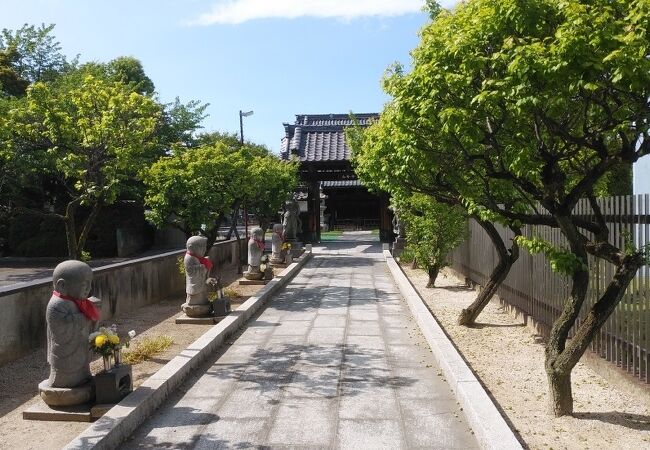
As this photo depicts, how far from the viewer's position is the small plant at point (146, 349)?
7335 millimetres

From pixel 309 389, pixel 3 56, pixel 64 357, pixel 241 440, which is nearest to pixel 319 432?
pixel 241 440

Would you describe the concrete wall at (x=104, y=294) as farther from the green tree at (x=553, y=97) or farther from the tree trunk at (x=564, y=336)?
the tree trunk at (x=564, y=336)

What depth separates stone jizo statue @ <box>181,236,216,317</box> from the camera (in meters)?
9.98

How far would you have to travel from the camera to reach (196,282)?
32.8 ft

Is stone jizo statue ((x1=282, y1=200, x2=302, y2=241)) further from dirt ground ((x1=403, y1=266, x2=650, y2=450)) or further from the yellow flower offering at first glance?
the yellow flower offering

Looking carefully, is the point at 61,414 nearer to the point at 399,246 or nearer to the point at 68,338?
the point at 68,338

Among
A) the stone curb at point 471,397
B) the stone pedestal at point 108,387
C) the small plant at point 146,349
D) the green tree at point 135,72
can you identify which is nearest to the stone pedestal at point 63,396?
the stone pedestal at point 108,387

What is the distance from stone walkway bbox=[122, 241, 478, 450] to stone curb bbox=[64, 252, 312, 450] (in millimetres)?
116

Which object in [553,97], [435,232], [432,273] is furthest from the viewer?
[432,273]

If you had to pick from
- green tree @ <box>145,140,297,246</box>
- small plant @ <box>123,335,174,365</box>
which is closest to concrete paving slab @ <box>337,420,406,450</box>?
small plant @ <box>123,335,174,365</box>

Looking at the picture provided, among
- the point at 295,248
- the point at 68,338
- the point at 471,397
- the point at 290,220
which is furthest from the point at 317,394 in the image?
the point at 290,220

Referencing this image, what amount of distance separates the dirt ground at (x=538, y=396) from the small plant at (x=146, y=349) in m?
4.40

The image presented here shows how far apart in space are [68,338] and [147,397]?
0.97 m

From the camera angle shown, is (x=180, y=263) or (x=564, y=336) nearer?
(x=564, y=336)
